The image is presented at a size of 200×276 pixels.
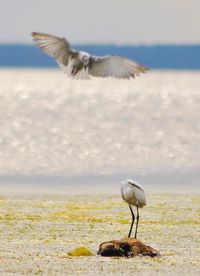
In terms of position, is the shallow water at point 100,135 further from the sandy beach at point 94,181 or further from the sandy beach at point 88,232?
the sandy beach at point 88,232

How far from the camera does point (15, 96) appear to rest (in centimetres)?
18475

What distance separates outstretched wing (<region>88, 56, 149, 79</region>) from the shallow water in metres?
39.6

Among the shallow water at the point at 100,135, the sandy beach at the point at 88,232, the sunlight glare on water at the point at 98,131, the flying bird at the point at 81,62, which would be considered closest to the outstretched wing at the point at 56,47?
the flying bird at the point at 81,62

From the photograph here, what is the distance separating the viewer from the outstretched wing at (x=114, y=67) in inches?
1021

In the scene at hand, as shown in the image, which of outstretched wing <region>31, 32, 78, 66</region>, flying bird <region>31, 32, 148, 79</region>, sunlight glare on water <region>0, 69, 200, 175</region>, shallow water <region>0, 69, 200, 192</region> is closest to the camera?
flying bird <region>31, 32, 148, 79</region>

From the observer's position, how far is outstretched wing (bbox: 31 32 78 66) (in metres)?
26.2

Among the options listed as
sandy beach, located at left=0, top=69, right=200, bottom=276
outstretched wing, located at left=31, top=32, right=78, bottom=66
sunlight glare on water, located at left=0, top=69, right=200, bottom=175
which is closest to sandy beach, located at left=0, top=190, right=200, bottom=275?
sandy beach, located at left=0, top=69, right=200, bottom=276

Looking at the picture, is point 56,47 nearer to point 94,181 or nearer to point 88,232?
point 88,232

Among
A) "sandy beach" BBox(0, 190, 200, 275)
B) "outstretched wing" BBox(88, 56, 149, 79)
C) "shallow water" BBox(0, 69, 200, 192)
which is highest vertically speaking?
"shallow water" BBox(0, 69, 200, 192)

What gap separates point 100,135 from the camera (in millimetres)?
117438

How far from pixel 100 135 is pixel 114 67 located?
9108cm

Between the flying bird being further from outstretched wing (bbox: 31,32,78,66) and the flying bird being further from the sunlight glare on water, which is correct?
the sunlight glare on water

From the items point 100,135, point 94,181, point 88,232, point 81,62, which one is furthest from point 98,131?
point 81,62

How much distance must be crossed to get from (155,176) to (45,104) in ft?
306
